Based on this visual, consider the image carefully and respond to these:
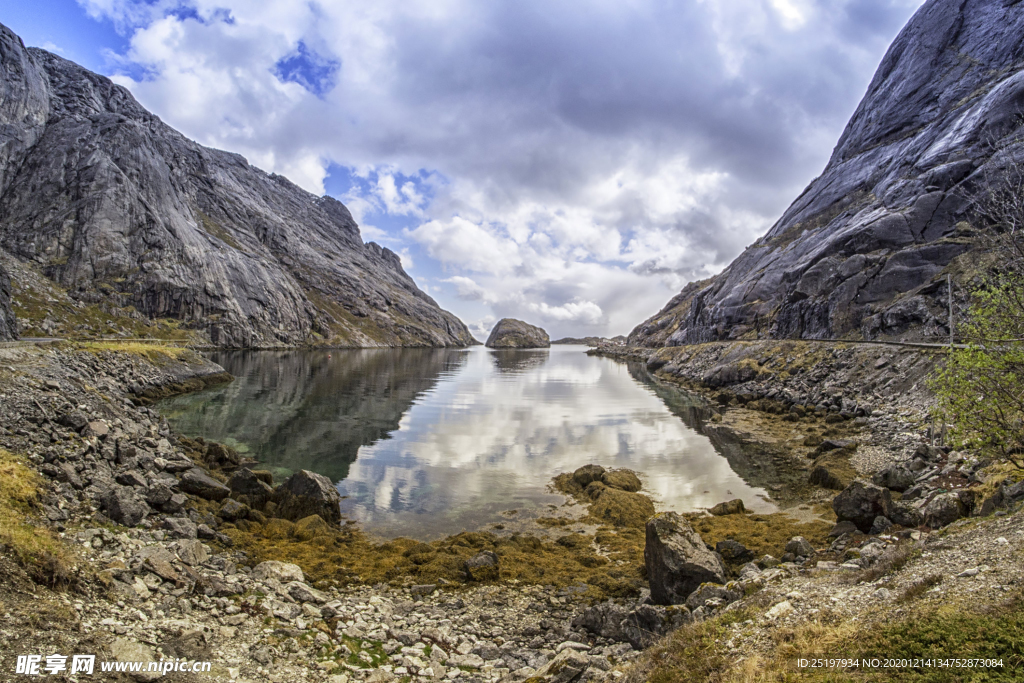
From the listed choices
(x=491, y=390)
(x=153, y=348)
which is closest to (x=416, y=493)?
(x=491, y=390)

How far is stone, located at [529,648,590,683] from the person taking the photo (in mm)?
8062

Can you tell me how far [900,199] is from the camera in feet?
224

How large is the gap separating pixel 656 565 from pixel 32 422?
23609 mm

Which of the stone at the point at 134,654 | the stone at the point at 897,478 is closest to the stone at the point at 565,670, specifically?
the stone at the point at 134,654

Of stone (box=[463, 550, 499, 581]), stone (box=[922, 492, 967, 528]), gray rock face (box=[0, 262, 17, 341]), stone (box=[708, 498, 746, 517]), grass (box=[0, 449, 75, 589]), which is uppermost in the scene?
gray rock face (box=[0, 262, 17, 341])

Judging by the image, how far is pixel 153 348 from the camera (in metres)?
55.2

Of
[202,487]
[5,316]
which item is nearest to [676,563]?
[202,487]

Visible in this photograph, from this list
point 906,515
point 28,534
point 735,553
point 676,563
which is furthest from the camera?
point 735,553

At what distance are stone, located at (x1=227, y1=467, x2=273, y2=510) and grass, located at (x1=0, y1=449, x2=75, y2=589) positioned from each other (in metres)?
8.34

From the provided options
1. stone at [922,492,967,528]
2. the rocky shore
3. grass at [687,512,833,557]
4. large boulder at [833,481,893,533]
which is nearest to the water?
grass at [687,512,833,557]

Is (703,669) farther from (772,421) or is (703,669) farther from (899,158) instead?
(899,158)

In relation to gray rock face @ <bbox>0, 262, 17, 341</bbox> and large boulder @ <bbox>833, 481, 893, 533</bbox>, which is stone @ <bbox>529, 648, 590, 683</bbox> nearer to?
large boulder @ <bbox>833, 481, 893, 533</bbox>

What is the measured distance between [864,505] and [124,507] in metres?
25.5

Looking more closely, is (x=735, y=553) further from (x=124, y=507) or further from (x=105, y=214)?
(x=105, y=214)
